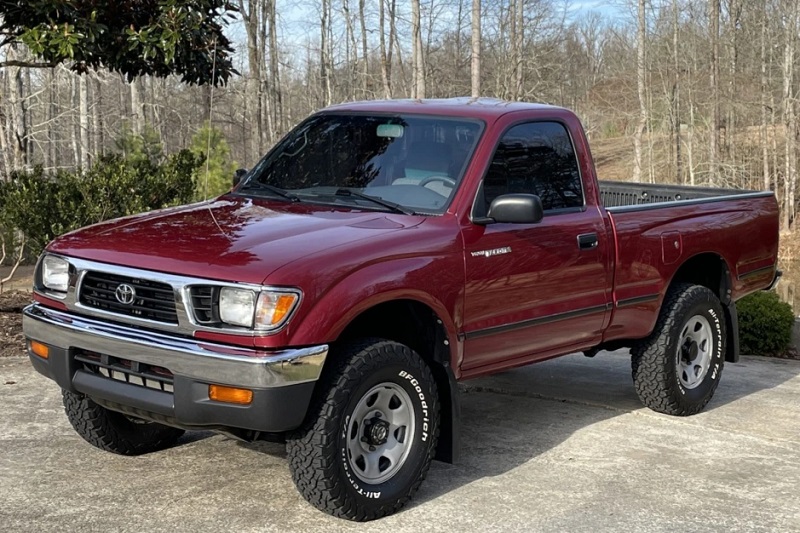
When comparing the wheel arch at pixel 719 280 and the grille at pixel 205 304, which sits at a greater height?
the grille at pixel 205 304

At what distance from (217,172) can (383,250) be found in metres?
18.7

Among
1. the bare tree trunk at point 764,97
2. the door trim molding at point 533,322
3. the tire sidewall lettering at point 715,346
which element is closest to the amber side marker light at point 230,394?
the door trim molding at point 533,322

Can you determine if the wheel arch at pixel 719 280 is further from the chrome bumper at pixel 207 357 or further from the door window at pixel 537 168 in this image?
the chrome bumper at pixel 207 357

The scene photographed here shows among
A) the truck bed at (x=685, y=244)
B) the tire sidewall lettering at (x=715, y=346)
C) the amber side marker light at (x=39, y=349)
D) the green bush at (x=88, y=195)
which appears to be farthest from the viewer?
the green bush at (x=88, y=195)

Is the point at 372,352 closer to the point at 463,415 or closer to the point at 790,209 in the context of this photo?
the point at 463,415

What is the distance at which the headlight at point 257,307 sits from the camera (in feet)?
13.5

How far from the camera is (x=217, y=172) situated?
2273cm

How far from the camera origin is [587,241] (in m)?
5.83

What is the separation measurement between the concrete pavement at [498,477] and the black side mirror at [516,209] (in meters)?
1.40

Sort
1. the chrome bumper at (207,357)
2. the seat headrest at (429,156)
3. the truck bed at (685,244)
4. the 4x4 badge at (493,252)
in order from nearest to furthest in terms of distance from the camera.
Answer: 1. the chrome bumper at (207,357)
2. the 4x4 badge at (493,252)
3. the seat headrest at (429,156)
4. the truck bed at (685,244)

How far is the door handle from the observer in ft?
19.0

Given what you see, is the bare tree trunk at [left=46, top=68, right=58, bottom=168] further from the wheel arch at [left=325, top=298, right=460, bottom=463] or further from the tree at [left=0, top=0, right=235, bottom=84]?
the wheel arch at [left=325, top=298, right=460, bottom=463]

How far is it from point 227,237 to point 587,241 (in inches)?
89.2

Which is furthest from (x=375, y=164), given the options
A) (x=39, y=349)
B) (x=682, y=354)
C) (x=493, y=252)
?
(x=682, y=354)
